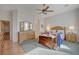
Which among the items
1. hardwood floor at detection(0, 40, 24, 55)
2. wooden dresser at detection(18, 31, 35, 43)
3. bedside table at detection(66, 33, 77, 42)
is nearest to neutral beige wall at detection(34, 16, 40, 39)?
wooden dresser at detection(18, 31, 35, 43)

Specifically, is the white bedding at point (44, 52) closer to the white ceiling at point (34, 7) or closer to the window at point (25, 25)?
the window at point (25, 25)

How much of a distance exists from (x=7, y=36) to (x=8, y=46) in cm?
21

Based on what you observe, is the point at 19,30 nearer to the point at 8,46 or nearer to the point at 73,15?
the point at 8,46

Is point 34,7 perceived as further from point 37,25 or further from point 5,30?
point 5,30

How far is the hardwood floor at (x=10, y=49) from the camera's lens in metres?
2.88

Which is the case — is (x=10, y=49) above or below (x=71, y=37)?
below

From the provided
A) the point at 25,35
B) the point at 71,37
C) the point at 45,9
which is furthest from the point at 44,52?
the point at 45,9

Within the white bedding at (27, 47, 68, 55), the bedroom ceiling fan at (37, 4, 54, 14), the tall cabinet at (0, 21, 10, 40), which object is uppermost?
the bedroom ceiling fan at (37, 4, 54, 14)

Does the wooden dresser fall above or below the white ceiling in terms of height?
below

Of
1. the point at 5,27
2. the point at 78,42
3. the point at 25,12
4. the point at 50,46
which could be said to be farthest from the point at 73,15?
the point at 5,27

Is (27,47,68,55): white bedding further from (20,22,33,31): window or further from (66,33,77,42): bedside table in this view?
(20,22,33,31): window

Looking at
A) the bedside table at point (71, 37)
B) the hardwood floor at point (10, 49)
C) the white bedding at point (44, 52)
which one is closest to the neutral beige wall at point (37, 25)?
the white bedding at point (44, 52)

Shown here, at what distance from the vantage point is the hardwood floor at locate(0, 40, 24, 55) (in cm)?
288

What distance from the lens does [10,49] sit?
114 inches
